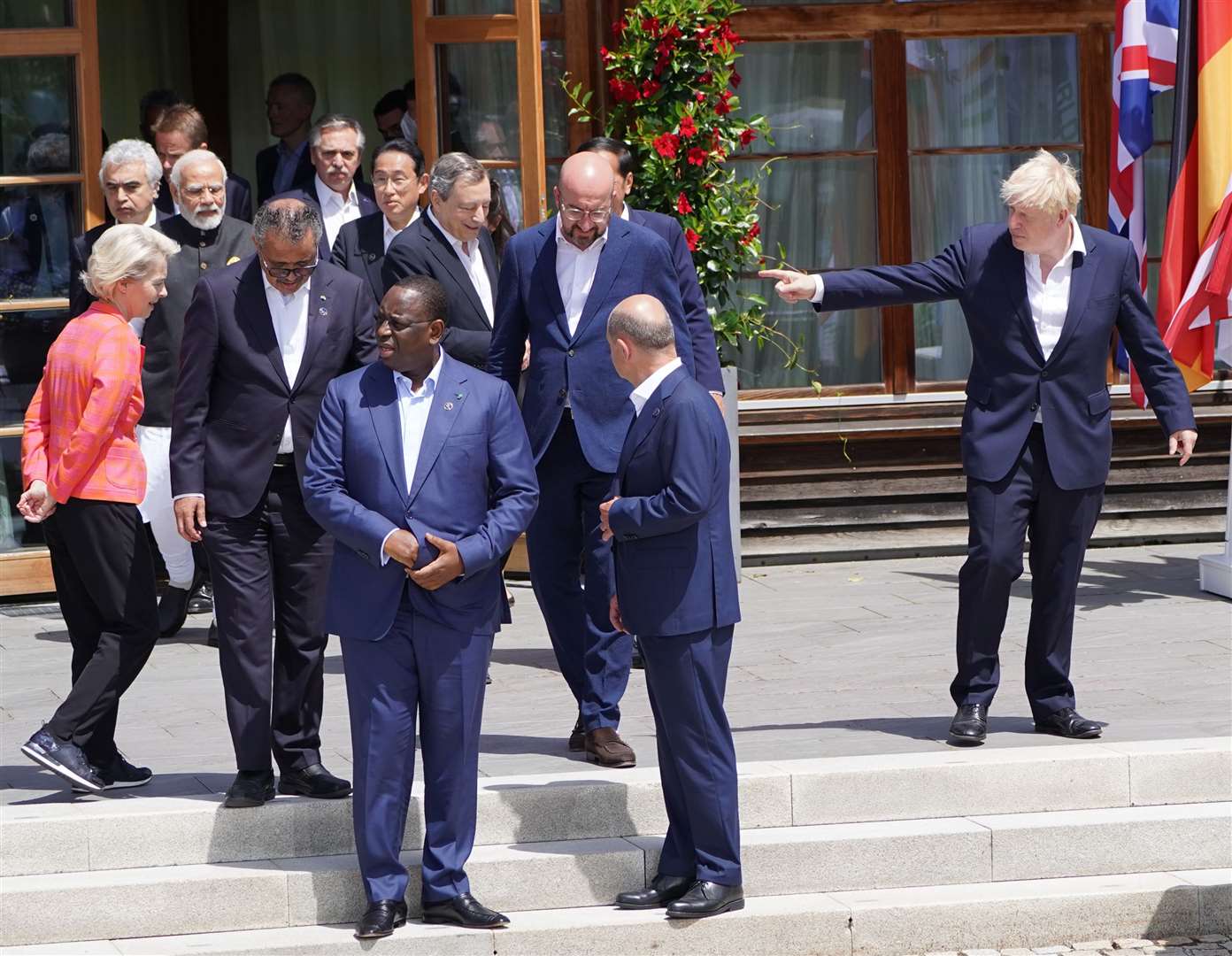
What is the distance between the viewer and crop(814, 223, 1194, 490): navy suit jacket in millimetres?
6270

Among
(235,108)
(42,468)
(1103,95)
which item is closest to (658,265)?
(42,468)

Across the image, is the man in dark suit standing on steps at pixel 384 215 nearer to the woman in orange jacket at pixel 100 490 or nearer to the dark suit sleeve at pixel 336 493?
the woman in orange jacket at pixel 100 490

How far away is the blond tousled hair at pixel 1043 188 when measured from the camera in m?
6.14

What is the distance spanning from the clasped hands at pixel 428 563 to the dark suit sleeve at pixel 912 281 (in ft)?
5.98

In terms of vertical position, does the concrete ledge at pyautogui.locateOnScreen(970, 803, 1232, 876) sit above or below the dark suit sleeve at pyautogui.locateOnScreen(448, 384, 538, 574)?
below

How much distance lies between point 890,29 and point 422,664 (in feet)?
19.6

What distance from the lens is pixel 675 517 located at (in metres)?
5.11

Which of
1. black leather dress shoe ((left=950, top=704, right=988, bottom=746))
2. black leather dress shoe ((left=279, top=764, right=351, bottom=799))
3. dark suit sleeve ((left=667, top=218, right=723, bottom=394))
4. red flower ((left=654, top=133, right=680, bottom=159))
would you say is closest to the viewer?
black leather dress shoe ((left=279, top=764, right=351, bottom=799))

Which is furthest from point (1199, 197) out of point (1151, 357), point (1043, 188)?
point (1043, 188)

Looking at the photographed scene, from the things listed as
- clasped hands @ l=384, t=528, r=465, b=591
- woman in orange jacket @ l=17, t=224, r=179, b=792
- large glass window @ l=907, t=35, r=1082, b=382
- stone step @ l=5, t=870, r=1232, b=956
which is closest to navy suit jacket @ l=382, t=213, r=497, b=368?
woman in orange jacket @ l=17, t=224, r=179, b=792

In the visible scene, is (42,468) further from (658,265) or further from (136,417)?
(658,265)

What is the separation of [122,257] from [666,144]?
353 cm

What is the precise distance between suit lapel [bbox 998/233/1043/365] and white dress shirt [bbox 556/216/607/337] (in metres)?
1.31

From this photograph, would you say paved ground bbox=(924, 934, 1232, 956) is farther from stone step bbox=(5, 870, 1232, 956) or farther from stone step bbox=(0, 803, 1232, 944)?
stone step bbox=(0, 803, 1232, 944)
